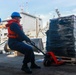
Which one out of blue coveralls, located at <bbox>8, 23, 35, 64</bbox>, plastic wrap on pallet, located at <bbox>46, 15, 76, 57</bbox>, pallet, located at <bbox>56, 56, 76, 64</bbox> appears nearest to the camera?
blue coveralls, located at <bbox>8, 23, 35, 64</bbox>

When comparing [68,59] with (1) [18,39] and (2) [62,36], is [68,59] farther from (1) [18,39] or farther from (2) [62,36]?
(1) [18,39]

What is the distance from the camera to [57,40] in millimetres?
8047

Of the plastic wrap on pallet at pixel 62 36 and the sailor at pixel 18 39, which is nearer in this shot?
the sailor at pixel 18 39

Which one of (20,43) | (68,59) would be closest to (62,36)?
(68,59)

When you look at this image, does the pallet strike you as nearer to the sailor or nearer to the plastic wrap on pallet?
the plastic wrap on pallet

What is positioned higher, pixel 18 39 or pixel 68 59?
pixel 18 39

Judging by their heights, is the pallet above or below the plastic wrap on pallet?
below

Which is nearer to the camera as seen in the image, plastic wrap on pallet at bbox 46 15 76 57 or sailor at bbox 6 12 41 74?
sailor at bbox 6 12 41 74

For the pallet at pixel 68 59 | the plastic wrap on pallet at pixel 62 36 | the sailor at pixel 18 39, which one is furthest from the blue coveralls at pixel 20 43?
the plastic wrap on pallet at pixel 62 36

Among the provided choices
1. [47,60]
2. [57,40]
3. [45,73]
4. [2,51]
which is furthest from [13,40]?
[2,51]

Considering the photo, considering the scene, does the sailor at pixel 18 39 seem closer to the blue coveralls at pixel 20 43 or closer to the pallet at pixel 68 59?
the blue coveralls at pixel 20 43

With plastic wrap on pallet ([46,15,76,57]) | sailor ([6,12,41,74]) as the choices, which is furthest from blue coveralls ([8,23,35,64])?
plastic wrap on pallet ([46,15,76,57])

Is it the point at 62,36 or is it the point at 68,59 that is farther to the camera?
the point at 62,36

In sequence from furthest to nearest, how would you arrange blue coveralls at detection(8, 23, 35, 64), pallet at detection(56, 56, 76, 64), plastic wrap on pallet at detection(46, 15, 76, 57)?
plastic wrap on pallet at detection(46, 15, 76, 57)
pallet at detection(56, 56, 76, 64)
blue coveralls at detection(8, 23, 35, 64)
